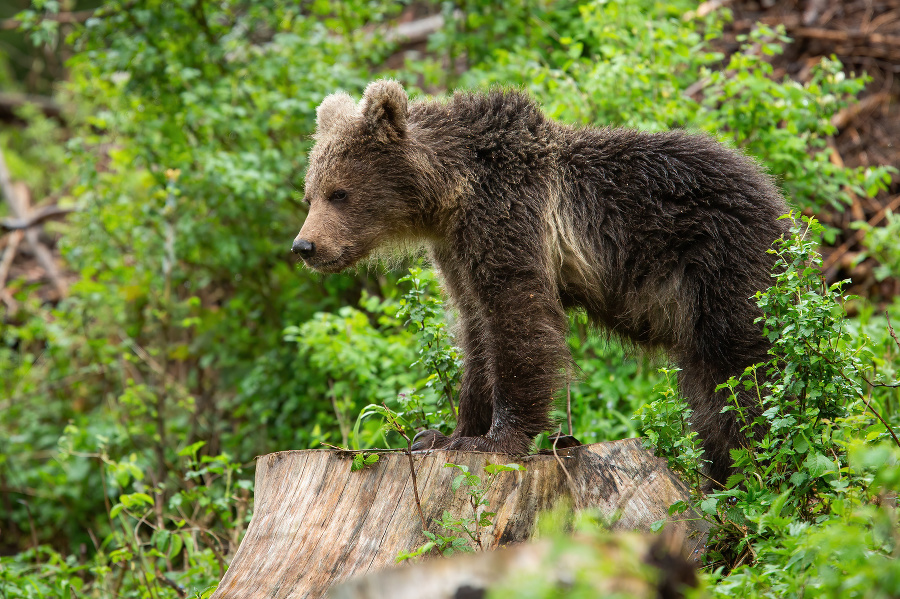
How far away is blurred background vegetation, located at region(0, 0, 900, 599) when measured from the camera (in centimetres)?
603

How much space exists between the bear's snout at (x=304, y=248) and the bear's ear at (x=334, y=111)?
0.75 m

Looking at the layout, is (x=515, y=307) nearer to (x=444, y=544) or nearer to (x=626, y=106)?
(x=444, y=544)

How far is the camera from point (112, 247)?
7996 mm

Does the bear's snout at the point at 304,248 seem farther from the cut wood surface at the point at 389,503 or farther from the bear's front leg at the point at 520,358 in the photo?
the cut wood surface at the point at 389,503

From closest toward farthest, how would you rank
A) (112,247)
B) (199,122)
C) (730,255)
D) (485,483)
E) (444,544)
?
1. (444,544)
2. (485,483)
3. (730,255)
4. (199,122)
5. (112,247)

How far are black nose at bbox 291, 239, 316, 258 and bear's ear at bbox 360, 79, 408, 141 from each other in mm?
727

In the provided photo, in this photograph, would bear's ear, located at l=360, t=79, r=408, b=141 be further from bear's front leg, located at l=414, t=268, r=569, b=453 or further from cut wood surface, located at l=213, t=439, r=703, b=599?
cut wood surface, located at l=213, t=439, r=703, b=599

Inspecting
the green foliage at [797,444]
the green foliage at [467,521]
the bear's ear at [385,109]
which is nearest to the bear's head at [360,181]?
the bear's ear at [385,109]

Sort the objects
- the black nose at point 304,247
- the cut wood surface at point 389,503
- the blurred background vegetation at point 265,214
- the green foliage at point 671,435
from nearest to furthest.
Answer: the cut wood surface at point 389,503
the green foliage at point 671,435
the black nose at point 304,247
the blurred background vegetation at point 265,214

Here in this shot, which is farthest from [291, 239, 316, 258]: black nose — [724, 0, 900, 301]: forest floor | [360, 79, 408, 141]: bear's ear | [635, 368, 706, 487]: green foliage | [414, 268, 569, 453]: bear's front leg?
[724, 0, 900, 301]: forest floor

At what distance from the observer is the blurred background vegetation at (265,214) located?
6.03 m

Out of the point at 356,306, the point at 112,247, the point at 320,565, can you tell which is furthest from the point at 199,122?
the point at 320,565

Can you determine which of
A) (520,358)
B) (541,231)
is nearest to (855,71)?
(541,231)

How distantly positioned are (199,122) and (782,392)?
19.0 ft
